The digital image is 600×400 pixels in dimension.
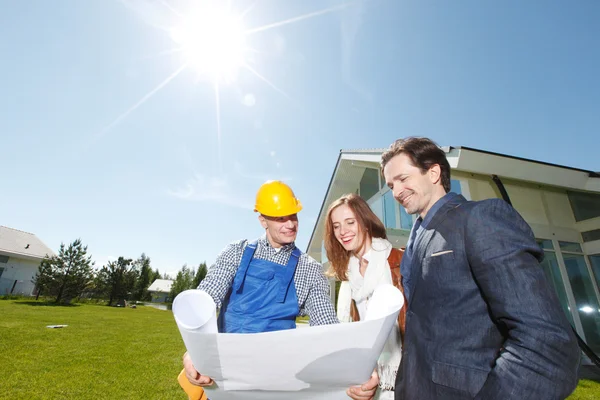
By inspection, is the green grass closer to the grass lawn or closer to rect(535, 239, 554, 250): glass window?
the grass lawn

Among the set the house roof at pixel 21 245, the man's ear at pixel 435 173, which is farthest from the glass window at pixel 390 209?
the house roof at pixel 21 245

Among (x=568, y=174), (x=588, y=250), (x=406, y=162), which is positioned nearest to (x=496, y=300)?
(x=406, y=162)

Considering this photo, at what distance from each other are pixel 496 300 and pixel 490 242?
196 millimetres

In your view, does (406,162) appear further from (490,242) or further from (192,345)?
(192,345)

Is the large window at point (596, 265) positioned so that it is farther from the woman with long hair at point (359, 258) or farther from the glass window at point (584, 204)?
the woman with long hair at point (359, 258)

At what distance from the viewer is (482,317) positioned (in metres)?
1.01

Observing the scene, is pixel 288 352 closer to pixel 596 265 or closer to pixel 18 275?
pixel 596 265

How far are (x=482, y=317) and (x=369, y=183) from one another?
35.7ft

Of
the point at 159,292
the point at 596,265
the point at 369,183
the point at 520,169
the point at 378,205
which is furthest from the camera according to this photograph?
the point at 159,292

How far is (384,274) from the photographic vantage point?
2182 millimetres

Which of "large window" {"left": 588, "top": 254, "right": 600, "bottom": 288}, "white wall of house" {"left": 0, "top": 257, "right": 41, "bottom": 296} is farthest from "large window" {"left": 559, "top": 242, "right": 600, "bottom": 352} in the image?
"white wall of house" {"left": 0, "top": 257, "right": 41, "bottom": 296}

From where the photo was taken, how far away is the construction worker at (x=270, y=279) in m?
1.74

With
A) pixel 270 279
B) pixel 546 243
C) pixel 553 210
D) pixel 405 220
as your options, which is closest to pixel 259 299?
pixel 270 279

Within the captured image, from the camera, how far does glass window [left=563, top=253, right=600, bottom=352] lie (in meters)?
6.50
